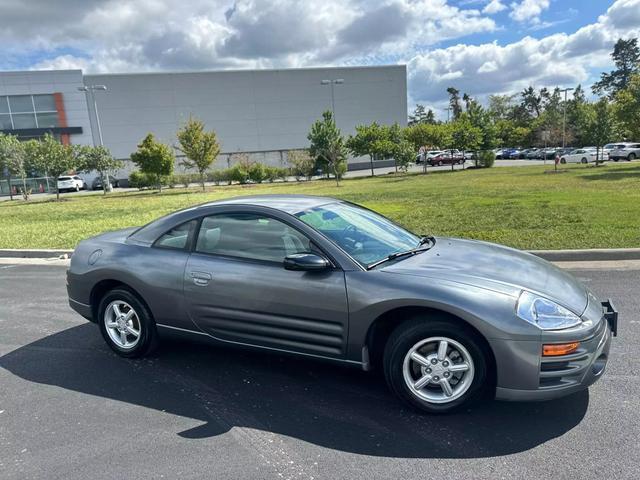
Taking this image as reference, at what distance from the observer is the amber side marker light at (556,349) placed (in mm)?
2730

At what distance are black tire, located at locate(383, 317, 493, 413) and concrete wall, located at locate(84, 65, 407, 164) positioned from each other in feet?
194

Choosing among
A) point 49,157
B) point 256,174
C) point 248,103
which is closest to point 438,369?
point 49,157

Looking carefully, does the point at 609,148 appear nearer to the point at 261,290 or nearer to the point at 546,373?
the point at 546,373

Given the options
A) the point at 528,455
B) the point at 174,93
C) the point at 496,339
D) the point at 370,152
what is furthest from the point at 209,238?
the point at 174,93

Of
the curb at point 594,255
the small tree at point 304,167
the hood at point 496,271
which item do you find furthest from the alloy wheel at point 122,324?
the small tree at point 304,167

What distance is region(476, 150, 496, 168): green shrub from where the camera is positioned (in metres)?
41.1

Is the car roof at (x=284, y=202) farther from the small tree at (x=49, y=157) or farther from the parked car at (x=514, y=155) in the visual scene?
the parked car at (x=514, y=155)

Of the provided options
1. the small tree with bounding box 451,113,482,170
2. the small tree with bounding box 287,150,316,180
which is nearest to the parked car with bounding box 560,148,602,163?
the small tree with bounding box 451,113,482,170

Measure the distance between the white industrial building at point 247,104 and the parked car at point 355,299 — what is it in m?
54.2

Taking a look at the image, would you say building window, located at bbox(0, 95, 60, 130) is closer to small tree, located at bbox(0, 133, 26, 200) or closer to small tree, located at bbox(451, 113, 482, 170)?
small tree, located at bbox(0, 133, 26, 200)

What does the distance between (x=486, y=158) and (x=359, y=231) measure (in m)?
41.0

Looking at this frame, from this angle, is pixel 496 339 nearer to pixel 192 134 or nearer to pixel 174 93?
pixel 192 134

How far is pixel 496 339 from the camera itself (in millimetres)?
2766

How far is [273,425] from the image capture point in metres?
3.02
